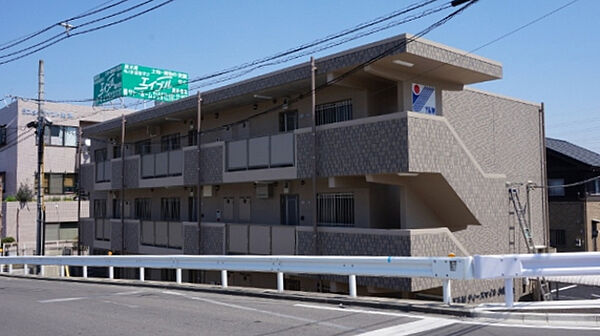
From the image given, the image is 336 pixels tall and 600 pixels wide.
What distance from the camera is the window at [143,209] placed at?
80.2ft

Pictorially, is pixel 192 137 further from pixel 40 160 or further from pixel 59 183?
pixel 59 183

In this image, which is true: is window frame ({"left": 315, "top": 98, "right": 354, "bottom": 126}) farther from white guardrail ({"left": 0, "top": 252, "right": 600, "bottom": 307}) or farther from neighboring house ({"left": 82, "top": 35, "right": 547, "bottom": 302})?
white guardrail ({"left": 0, "top": 252, "right": 600, "bottom": 307})

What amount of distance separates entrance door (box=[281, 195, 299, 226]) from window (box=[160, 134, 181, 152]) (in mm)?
7151

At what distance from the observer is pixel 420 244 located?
39.4 feet

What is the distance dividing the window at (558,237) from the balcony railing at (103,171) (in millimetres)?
22651

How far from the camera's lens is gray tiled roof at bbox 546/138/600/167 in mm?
27086

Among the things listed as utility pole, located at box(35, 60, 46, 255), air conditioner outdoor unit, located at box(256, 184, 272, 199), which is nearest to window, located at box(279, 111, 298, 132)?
air conditioner outdoor unit, located at box(256, 184, 272, 199)

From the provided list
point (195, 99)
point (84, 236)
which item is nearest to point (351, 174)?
point (195, 99)

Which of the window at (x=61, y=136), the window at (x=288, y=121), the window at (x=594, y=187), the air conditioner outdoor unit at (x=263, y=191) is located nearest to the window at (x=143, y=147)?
the air conditioner outdoor unit at (x=263, y=191)

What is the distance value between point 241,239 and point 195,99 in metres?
5.34

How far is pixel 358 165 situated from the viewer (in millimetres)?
12969

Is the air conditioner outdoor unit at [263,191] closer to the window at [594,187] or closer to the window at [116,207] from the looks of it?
the window at [116,207]

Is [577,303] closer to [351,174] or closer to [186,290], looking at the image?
[351,174]

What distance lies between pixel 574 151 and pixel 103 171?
24.7 m
